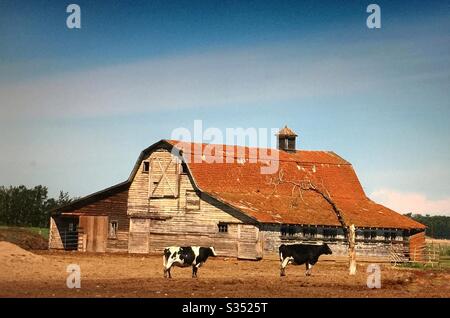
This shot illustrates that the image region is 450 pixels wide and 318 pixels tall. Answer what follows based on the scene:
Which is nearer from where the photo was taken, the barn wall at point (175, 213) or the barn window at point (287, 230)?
the barn wall at point (175, 213)

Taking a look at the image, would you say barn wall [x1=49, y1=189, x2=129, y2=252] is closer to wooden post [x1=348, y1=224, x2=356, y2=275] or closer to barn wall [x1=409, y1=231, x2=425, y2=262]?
wooden post [x1=348, y1=224, x2=356, y2=275]

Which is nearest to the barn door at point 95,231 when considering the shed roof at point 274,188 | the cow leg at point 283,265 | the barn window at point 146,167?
the shed roof at point 274,188

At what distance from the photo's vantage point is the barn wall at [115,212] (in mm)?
42469

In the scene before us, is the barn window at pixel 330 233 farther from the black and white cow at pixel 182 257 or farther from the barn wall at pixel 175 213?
the black and white cow at pixel 182 257

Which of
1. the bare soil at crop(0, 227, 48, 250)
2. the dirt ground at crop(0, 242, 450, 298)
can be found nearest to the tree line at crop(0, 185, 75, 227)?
the bare soil at crop(0, 227, 48, 250)

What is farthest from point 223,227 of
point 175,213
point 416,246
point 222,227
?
point 416,246

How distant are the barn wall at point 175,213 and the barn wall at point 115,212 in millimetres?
489

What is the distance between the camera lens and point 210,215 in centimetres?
3984

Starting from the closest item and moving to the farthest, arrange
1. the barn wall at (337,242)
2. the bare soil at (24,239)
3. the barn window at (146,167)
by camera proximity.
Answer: the barn wall at (337,242)
the barn window at (146,167)
the bare soil at (24,239)

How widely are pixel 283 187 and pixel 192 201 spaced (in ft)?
27.1

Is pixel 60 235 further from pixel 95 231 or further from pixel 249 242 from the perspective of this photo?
pixel 249 242

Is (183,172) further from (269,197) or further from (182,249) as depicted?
(182,249)
